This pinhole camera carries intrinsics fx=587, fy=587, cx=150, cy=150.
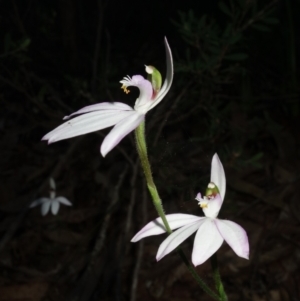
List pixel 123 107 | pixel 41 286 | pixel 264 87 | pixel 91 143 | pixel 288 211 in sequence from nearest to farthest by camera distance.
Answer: pixel 123 107 < pixel 41 286 < pixel 288 211 < pixel 91 143 < pixel 264 87

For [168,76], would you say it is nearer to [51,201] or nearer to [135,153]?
[51,201]

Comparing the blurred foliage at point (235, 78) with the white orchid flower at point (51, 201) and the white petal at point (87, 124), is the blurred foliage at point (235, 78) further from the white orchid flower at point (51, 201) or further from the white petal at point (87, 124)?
the white petal at point (87, 124)

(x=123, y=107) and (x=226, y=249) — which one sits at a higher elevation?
(x=226, y=249)

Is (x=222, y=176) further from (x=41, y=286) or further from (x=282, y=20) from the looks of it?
(x=282, y=20)

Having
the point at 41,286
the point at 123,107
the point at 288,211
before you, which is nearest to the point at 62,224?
the point at 41,286

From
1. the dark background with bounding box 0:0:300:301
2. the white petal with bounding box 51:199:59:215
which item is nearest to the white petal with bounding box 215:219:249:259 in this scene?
the dark background with bounding box 0:0:300:301

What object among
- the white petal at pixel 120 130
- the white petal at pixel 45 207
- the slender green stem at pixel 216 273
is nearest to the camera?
the white petal at pixel 120 130

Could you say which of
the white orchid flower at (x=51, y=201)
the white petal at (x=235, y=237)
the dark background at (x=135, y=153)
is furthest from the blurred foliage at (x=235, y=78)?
the white petal at (x=235, y=237)
